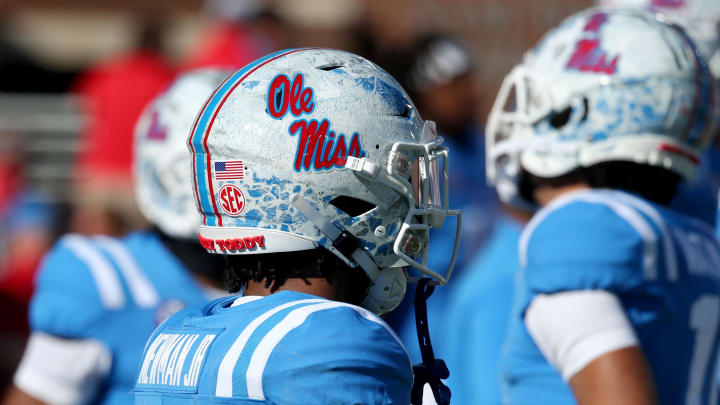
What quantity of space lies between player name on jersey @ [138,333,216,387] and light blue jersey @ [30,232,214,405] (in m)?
1.34

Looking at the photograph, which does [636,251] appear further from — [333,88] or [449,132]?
[449,132]

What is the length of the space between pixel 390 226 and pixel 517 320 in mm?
812

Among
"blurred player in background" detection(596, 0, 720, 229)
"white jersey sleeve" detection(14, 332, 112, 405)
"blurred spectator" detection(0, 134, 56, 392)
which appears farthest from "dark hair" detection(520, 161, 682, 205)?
"blurred spectator" detection(0, 134, 56, 392)

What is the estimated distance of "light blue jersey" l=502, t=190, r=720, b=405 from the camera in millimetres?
2584

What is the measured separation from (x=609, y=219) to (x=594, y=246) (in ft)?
0.31

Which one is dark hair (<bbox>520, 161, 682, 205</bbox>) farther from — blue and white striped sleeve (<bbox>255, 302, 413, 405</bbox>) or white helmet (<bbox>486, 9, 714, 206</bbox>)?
blue and white striped sleeve (<bbox>255, 302, 413, 405</bbox>)

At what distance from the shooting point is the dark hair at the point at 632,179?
2.93 m

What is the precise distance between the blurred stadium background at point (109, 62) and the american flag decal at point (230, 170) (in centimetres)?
388

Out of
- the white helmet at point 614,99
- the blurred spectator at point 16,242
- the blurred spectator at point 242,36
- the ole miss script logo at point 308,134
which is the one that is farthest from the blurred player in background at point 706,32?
Result: the blurred spectator at point 16,242

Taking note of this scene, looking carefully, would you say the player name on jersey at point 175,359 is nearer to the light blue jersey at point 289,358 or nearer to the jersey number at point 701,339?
the light blue jersey at point 289,358

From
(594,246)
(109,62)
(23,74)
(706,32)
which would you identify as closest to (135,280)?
(594,246)

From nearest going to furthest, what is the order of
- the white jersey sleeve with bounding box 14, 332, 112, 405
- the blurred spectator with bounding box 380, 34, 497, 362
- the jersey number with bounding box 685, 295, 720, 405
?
the jersey number with bounding box 685, 295, 720, 405, the white jersey sleeve with bounding box 14, 332, 112, 405, the blurred spectator with bounding box 380, 34, 497, 362

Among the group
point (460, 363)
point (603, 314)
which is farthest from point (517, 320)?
point (460, 363)

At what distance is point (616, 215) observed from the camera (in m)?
2.64
